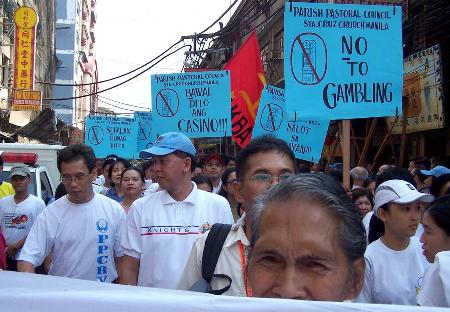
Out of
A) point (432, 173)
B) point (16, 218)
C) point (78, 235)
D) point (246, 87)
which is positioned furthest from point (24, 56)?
point (78, 235)

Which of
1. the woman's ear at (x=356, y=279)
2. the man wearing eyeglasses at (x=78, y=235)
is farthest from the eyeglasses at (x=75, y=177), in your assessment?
the woman's ear at (x=356, y=279)

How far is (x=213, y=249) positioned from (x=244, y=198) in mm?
345

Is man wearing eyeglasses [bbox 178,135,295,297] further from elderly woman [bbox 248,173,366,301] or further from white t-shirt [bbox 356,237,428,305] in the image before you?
white t-shirt [bbox 356,237,428,305]

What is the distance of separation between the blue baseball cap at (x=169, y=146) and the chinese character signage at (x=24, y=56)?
20.0m

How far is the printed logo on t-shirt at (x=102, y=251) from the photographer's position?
4.22 metres

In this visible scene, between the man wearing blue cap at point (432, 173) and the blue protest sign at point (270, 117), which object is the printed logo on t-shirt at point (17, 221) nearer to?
the blue protest sign at point (270, 117)

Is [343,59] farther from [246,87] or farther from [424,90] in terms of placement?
[424,90]

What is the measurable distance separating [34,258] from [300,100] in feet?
10.1

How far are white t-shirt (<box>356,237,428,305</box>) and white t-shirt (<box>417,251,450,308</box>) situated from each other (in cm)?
68

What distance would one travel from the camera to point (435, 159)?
12.1 metres

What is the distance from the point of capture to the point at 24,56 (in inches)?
920

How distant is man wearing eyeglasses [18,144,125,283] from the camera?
4148 millimetres

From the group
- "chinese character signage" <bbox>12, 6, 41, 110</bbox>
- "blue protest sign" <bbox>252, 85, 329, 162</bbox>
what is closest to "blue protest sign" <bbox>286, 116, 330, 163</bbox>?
"blue protest sign" <bbox>252, 85, 329, 162</bbox>

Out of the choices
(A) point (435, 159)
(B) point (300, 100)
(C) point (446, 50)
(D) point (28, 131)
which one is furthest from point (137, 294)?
(D) point (28, 131)
